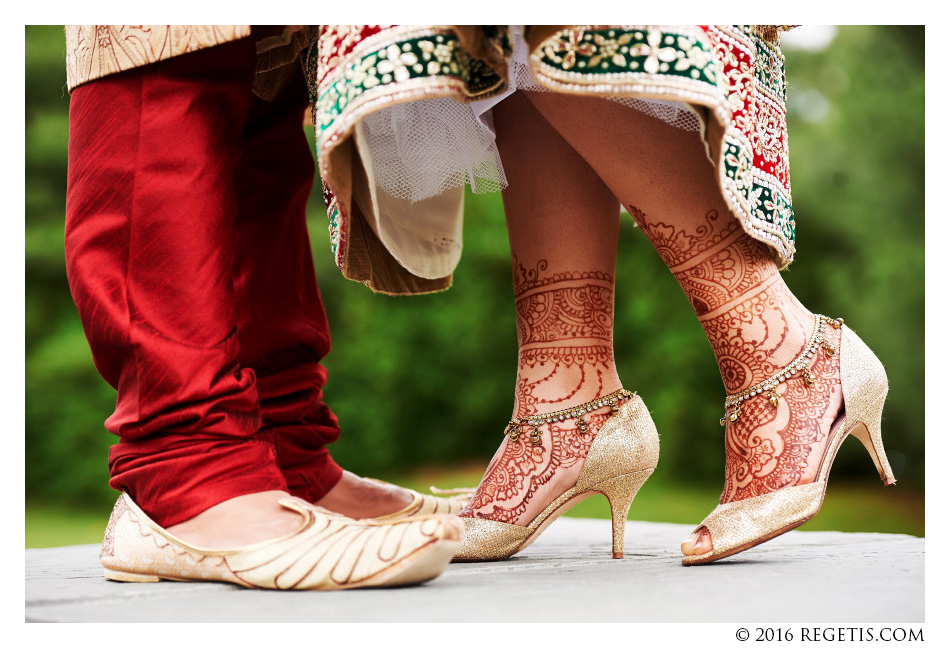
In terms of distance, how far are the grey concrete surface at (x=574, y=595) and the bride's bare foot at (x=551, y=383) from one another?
0.09 meters

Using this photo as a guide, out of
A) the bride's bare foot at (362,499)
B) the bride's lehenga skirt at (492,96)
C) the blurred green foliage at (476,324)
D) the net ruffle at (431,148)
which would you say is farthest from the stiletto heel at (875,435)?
the blurred green foliage at (476,324)

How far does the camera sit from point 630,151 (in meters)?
1.09

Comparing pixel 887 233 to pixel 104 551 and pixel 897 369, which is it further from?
pixel 104 551

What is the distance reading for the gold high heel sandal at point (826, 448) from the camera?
103cm

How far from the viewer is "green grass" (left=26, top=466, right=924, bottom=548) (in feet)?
18.2

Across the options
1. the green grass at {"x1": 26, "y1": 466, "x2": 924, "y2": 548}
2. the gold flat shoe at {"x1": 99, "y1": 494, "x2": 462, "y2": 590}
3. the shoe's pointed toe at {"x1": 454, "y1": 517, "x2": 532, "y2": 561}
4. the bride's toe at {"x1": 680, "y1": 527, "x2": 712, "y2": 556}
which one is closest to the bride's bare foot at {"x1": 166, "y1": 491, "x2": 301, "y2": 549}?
the gold flat shoe at {"x1": 99, "y1": 494, "x2": 462, "y2": 590}

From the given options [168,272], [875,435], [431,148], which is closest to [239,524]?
[168,272]

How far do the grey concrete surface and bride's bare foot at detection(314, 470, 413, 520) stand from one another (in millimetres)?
256

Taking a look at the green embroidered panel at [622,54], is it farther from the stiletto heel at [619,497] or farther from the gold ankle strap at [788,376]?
the stiletto heel at [619,497]

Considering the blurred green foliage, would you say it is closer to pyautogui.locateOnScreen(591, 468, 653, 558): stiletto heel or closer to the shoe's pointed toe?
pyautogui.locateOnScreen(591, 468, 653, 558): stiletto heel

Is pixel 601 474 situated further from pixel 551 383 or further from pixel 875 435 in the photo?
pixel 875 435

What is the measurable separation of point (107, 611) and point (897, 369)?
183 inches
